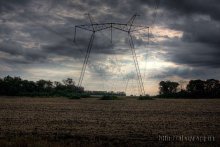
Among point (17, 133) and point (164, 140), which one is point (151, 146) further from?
point (17, 133)

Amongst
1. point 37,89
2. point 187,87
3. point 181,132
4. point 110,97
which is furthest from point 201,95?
point 181,132

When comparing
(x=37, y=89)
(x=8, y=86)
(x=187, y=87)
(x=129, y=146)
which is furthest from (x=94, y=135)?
(x=187, y=87)

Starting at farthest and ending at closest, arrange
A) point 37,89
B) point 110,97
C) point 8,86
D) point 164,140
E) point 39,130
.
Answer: point 37,89, point 8,86, point 110,97, point 39,130, point 164,140

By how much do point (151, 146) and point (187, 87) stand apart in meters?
168

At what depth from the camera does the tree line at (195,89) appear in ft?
495

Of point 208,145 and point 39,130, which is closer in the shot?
point 208,145

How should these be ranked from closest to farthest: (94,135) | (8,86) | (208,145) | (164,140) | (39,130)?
(208,145) < (164,140) < (94,135) < (39,130) < (8,86)

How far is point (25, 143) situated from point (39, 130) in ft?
19.7

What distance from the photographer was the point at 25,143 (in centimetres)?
1488

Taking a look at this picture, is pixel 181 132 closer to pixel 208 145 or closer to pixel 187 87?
pixel 208 145

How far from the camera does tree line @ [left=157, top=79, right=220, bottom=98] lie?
495ft

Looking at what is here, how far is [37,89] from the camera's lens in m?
166

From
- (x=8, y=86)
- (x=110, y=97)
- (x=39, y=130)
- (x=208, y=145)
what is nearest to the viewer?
(x=208, y=145)

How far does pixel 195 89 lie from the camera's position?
17575 centimetres
